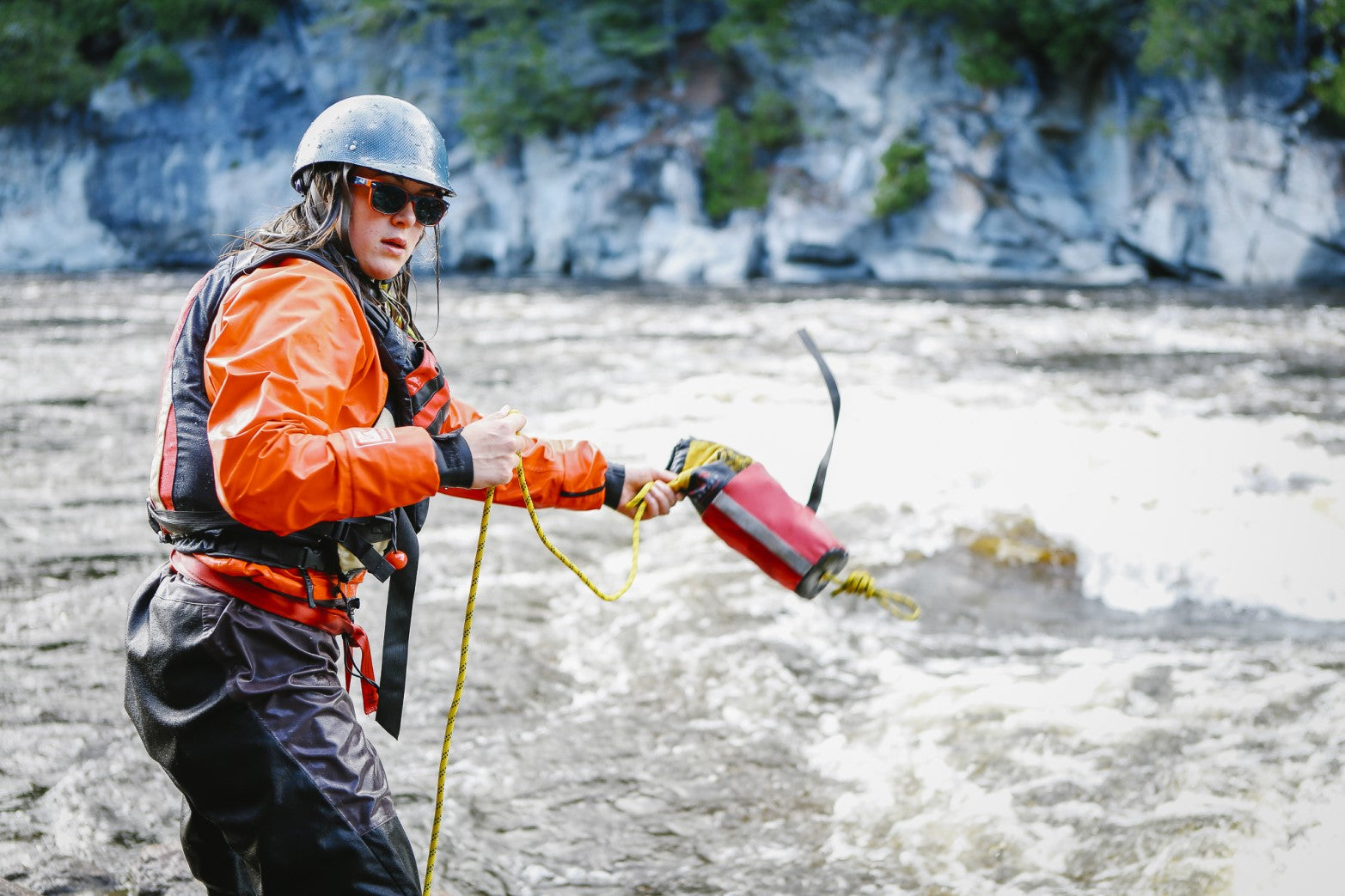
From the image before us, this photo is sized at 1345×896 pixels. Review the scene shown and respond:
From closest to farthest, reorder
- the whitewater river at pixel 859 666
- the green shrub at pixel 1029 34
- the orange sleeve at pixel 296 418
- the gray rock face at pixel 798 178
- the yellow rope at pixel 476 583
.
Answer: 1. the orange sleeve at pixel 296 418
2. the yellow rope at pixel 476 583
3. the whitewater river at pixel 859 666
4. the gray rock face at pixel 798 178
5. the green shrub at pixel 1029 34

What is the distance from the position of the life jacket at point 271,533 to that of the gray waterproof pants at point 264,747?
0.10 m

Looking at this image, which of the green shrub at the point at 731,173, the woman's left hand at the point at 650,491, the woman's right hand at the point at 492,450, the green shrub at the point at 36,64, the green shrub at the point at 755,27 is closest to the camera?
the woman's right hand at the point at 492,450

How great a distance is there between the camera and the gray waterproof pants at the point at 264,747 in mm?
2049

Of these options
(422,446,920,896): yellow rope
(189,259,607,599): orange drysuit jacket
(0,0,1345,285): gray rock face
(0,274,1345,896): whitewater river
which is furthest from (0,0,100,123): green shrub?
(189,259,607,599): orange drysuit jacket

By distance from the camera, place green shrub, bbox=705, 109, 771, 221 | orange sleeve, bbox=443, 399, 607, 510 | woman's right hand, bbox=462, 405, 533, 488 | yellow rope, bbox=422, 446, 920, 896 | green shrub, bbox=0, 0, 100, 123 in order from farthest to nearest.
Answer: green shrub, bbox=0, 0, 100, 123 < green shrub, bbox=705, 109, 771, 221 < orange sleeve, bbox=443, 399, 607, 510 < yellow rope, bbox=422, 446, 920, 896 < woman's right hand, bbox=462, 405, 533, 488

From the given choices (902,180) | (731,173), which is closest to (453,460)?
(902,180)

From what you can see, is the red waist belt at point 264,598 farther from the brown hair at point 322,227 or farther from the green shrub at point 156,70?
the green shrub at point 156,70

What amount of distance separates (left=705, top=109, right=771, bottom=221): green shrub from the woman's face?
33.0 meters

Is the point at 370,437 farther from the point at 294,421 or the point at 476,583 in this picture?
the point at 476,583

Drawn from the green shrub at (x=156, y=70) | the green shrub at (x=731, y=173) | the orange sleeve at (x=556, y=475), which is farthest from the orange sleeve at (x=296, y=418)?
the green shrub at (x=156, y=70)

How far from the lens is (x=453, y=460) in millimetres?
2127

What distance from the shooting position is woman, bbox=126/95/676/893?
194 centimetres

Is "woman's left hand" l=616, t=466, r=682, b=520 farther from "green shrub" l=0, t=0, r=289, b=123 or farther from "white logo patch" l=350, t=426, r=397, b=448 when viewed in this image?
"green shrub" l=0, t=0, r=289, b=123

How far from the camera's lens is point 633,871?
11.5 ft
